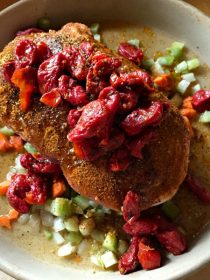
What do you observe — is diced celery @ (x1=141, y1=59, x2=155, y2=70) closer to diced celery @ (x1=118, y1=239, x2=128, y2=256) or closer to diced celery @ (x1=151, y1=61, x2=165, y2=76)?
diced celery @ (x1=151, y1=61, x2=165, y2=76)

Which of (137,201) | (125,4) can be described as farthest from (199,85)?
(137,201)

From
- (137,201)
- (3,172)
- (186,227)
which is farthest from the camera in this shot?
(3,172)

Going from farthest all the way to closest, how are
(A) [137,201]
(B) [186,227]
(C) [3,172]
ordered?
(C) [3,172] < (B) [186,227] < (A) [137,201]

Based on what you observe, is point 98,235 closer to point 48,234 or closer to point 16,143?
point 48,234

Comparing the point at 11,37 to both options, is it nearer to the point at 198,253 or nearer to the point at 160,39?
the point at 160,39

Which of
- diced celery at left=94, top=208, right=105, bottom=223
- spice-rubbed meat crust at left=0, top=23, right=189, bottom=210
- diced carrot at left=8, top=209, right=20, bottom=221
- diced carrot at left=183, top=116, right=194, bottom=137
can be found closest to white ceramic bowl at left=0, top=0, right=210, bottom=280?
diced carrot at left=8, top=209, right=20, bottom=221

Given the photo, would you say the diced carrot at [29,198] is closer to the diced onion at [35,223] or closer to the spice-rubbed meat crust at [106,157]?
the diced onion at [35,223]
